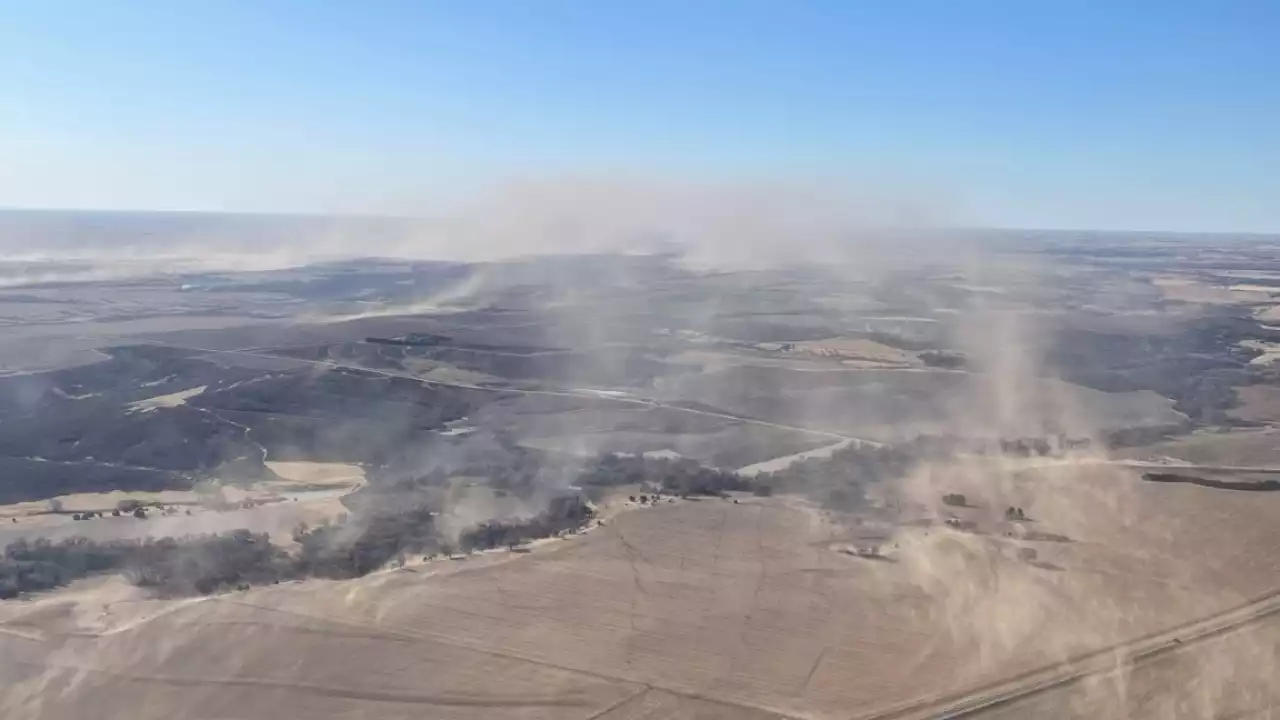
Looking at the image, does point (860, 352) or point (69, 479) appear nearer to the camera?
point (69, 479)

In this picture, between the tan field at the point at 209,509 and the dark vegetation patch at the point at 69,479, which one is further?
the dark vegetation patch at the point at 69,479

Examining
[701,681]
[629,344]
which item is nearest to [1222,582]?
[701,681]

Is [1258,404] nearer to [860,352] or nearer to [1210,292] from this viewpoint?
[860,352]

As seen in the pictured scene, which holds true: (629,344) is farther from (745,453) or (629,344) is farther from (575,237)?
(575,237)

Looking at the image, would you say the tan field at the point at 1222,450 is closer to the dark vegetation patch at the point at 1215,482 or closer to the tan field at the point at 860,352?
the dark vegetation patch at the point at 1215,482

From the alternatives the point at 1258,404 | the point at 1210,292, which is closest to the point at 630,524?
the point at 1258,404

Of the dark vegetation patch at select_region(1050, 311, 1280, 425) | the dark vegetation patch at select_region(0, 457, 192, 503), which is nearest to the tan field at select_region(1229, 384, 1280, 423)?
the dark vegetation patch at select_region(1050, 311, 1280, 425)

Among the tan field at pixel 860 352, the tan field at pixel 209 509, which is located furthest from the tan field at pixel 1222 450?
the tan field at pixel 209 509
